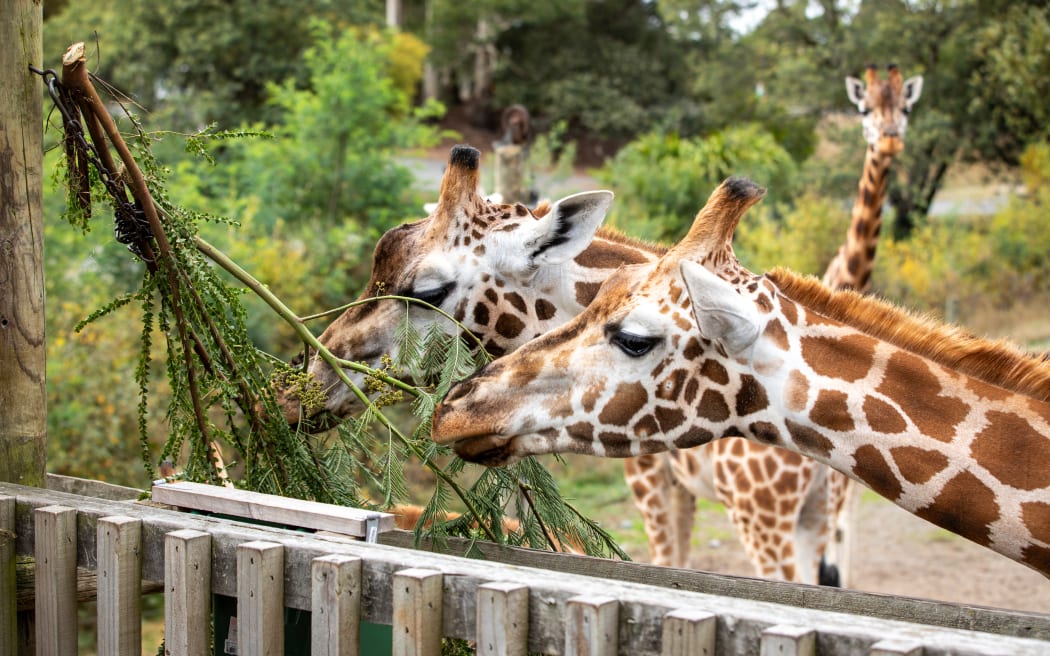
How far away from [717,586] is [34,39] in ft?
7.97

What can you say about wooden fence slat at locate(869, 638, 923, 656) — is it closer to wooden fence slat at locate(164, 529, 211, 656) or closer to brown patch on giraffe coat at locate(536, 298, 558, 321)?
wooden fence slat at locate(164, 529, 211, 656)

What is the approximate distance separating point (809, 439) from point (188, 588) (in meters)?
1.58

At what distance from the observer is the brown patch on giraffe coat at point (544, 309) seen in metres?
3.95

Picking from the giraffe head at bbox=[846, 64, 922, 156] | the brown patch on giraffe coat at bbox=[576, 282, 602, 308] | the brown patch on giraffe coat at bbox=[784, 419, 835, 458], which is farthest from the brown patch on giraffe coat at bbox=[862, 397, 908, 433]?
the giraffe head at bbox=[846, 64, 922, 156]

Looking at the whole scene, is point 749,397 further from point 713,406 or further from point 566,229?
point 566,229

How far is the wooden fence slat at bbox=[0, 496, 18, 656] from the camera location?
2.87 m

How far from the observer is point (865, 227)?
6.59 metres

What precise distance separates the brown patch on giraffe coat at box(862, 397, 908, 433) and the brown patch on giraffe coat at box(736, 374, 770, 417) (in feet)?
0.84

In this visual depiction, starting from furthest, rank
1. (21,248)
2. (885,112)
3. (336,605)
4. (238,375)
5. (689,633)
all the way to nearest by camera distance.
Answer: (885,112) < (238,375) < (21,248) < (336,605) < (689,633)

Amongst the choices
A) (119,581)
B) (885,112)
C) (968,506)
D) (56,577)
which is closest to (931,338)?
(968,506)

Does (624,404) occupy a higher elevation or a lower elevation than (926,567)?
higher

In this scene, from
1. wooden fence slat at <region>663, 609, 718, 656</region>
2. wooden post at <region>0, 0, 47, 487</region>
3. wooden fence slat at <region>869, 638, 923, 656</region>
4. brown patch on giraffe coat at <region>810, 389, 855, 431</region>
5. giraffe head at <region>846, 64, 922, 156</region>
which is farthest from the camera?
giraffe head at <region>846, 64, 922, 156</region>

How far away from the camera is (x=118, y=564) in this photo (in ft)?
8.68

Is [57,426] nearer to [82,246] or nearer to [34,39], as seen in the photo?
[82,246]
